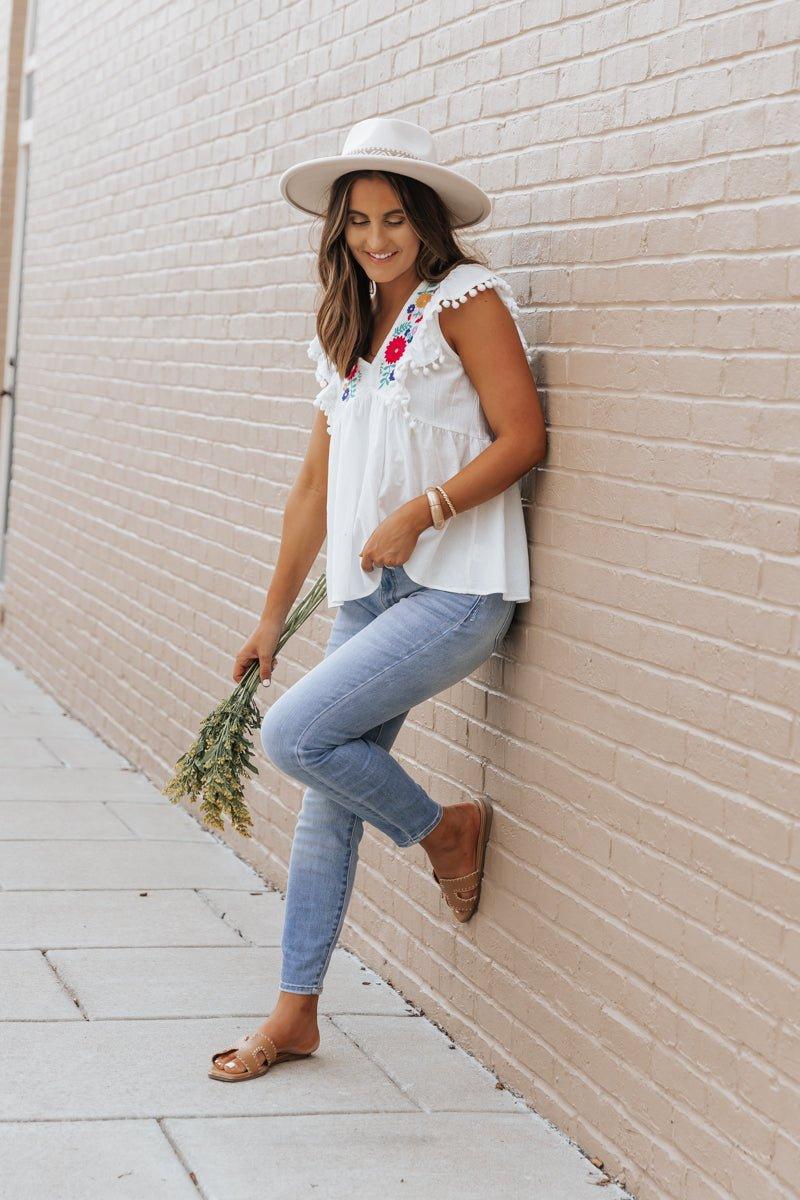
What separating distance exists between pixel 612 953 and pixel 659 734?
468 mm

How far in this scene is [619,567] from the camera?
10.6ft

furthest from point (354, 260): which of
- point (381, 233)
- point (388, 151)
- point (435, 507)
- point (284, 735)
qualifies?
point (284, 735)

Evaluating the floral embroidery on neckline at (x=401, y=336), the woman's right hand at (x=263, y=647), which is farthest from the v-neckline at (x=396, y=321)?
the woman's right hand at (x=263, y=647)

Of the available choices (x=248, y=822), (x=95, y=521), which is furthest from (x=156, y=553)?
(x=248, y=822)

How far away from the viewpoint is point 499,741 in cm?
379

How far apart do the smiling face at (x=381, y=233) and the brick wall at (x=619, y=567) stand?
0.28m

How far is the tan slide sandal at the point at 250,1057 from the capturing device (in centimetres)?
354

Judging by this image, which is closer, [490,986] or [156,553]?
[490,986]

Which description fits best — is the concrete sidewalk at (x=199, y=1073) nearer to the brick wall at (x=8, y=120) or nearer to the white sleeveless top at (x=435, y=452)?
the white sleeveless top at (x=435, y=452)

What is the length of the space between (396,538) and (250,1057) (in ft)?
3.78

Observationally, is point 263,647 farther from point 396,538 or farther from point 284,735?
point 396,538

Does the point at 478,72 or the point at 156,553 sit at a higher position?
the point at 478,72

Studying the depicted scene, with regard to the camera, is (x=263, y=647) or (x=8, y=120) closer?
(x=263, y=647)

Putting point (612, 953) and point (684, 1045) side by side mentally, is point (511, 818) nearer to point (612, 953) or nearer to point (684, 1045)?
point (612, 953)
